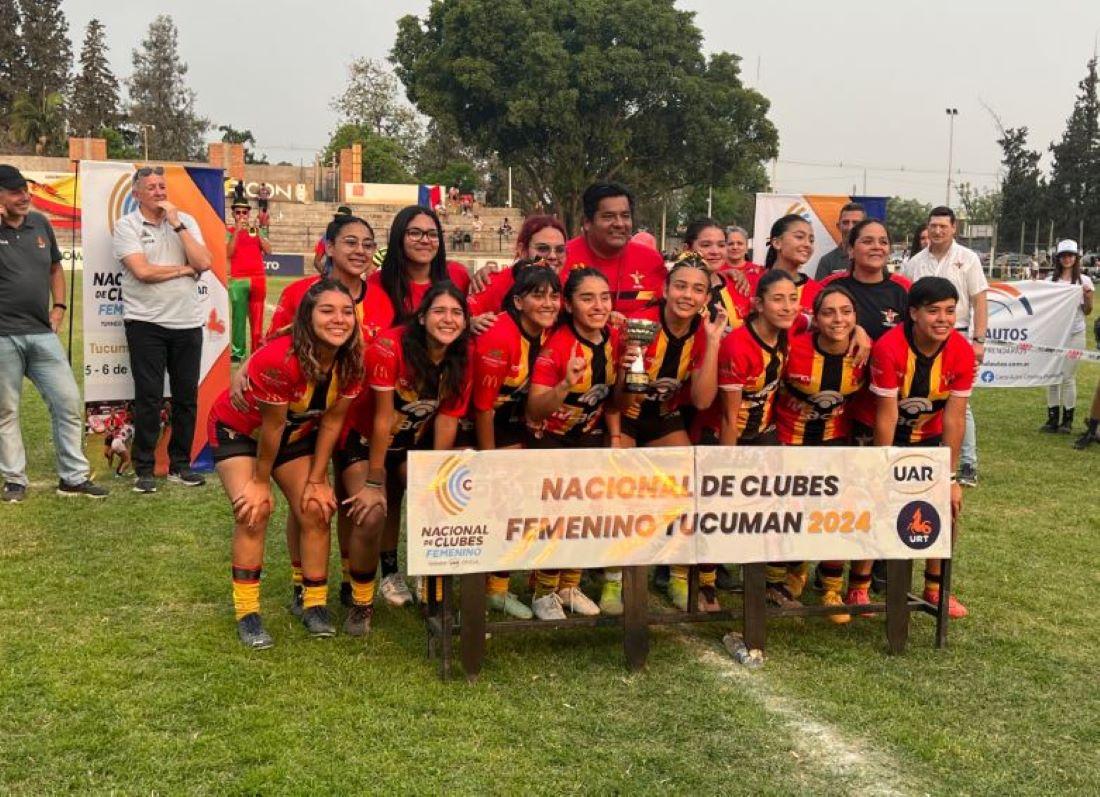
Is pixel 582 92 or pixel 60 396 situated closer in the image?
pixel 60 396

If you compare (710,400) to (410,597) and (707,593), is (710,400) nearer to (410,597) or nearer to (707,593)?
(707,593)

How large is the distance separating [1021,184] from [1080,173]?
3167mm

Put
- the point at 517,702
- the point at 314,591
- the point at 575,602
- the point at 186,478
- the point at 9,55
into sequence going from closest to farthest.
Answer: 1. the point at 517,702
2. the point at 314,591
3. the point at 575,602
4. the point at 186,478
5. the point at 9,55

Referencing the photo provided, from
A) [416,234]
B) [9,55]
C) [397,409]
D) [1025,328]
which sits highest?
[9,55]

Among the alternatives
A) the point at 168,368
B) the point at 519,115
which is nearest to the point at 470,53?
the point at 519,115

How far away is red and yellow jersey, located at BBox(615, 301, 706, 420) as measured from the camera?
177 inches

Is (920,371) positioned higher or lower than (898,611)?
higher

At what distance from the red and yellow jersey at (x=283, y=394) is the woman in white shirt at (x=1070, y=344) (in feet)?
28.4

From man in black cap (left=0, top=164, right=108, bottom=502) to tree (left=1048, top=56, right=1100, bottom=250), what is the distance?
6092 centimetres

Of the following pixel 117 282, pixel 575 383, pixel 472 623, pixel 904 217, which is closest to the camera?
pixel 472 623

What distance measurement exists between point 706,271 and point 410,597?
7.33ft

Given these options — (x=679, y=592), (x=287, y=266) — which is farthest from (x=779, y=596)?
(x=287, y=266)

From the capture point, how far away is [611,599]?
492 centimetres

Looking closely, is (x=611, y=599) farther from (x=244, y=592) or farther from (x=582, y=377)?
(x=244, y=592)
